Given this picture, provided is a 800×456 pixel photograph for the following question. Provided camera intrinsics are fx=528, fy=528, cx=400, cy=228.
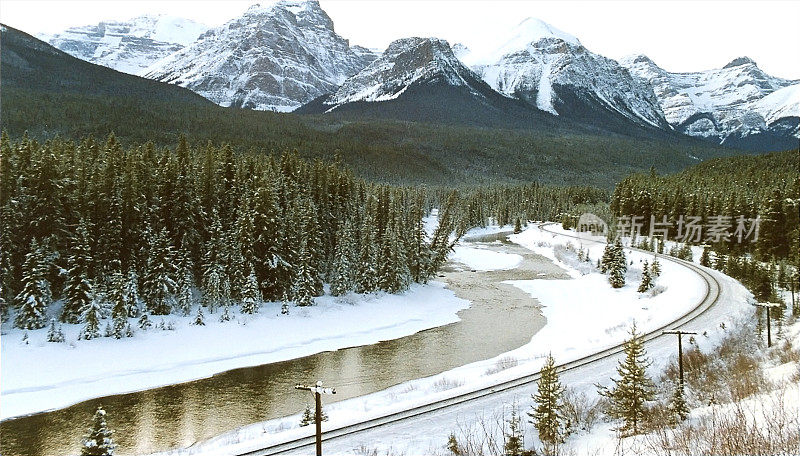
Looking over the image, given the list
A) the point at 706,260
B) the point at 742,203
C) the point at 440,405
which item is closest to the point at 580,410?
the point at 440,405

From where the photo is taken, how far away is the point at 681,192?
295 feet

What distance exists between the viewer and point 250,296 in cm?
4450

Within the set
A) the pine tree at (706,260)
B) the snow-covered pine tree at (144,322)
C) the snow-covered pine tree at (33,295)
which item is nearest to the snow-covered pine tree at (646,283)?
the pine tree at (706,260)

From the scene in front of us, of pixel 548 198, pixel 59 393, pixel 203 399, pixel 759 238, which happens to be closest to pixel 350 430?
pixel 203 399

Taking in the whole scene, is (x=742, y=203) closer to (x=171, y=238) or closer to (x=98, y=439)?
(x=171, y=238)

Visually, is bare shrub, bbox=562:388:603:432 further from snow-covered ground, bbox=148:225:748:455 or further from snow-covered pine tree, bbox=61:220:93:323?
snow-covered pine tree, bbox=61:220:93:323

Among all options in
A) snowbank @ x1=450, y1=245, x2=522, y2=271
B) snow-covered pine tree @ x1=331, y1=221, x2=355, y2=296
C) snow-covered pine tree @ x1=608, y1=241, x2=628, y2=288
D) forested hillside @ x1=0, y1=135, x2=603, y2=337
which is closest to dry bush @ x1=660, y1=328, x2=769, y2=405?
snow-covered pine tree @ x1=608, y1=241, x2=628, y2=288

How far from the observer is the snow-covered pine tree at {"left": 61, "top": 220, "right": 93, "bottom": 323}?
37.2 meters

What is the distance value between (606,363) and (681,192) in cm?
7237

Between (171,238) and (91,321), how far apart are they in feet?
35.0

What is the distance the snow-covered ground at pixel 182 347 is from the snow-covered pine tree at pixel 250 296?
2.60 ft

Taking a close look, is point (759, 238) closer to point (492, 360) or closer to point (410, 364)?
point (492, 360)

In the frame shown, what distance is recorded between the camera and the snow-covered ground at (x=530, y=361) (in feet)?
66.4

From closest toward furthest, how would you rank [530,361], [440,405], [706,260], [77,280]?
[440,405], [530,361], [77,280], [706,260]
